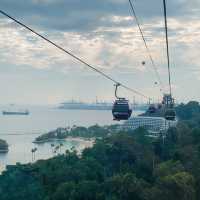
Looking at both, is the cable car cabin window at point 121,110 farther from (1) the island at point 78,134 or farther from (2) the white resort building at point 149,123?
(1) the island at point 78,134

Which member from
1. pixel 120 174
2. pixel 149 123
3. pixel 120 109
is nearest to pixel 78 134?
pixel 149 123

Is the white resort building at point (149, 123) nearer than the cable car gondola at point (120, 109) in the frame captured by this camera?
No

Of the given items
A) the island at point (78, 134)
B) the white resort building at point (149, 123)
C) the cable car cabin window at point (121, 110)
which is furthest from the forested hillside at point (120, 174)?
the island at point (78, 134)

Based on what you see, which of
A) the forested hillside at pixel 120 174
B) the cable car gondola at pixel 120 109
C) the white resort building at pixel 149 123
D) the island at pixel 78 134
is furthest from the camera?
the island at pixel 78 134

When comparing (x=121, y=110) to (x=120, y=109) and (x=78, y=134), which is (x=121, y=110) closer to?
(x=120, y=109)

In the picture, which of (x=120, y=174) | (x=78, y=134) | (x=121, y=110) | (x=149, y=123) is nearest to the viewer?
(x=121, y=110)

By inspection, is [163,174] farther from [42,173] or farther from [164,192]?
[42,173]

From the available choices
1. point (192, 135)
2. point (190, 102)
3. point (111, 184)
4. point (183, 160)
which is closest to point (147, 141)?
point (192, 135)

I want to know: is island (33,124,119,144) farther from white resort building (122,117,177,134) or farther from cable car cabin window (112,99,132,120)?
cable car cabin window (112,99,132,120)
